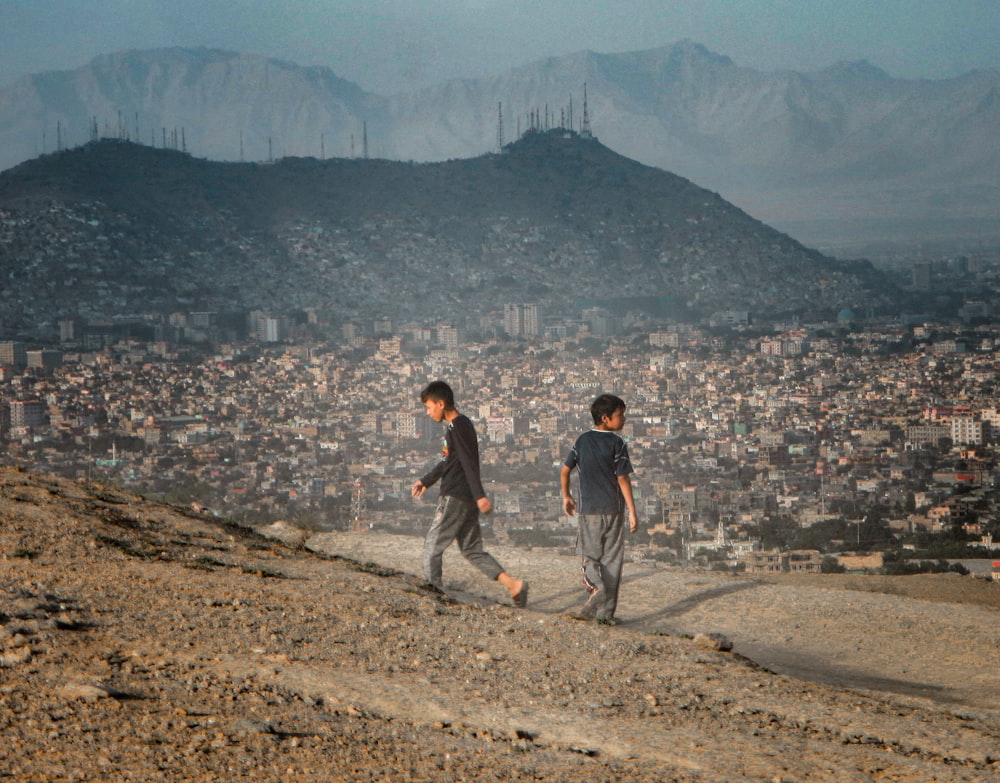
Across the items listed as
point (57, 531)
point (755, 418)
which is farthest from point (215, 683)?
point (755, 418)

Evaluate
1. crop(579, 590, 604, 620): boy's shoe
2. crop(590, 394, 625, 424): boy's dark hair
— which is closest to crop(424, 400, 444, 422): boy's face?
crop(590, 394, 625, 424): boy's dark hair

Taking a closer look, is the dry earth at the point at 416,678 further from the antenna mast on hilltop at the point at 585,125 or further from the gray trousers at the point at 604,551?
the antenna mast on hilltop at the point at 585,125

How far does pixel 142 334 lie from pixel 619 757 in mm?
36414

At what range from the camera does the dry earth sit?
3613 mm

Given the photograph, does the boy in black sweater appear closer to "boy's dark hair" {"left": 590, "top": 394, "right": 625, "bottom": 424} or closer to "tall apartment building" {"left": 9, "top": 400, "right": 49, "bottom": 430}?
"boy's dark hair" {"left": 590, "top": 394, "right": 625, "bottom": 424}

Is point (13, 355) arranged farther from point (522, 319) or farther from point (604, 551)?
point (604, 551)

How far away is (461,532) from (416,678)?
2.35 meters

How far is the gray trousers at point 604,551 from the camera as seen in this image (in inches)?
→ 257

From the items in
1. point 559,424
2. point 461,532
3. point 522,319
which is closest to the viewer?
point 461,532

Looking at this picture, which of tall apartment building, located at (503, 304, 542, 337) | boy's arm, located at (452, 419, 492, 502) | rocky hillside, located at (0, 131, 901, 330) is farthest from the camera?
tall apartment building, located at (503, 304, 542, 337)

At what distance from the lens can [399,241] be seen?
185 ft

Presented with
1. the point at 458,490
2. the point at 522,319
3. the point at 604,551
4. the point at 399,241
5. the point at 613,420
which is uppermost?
the point at 399,241

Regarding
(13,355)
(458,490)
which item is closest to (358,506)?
(458,490)

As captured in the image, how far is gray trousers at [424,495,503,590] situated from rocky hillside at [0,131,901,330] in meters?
34.7
